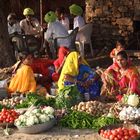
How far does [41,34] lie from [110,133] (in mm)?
7637

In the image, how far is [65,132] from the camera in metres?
7.25

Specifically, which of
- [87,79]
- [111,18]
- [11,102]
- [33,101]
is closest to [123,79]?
[87,79]

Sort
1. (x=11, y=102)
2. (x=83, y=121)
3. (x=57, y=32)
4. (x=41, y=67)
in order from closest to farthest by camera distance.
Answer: (x=83, y=121), (x=11, y=102), (x=41, y=67), (x=57, y=32)

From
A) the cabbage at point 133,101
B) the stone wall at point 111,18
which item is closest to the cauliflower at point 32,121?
the cabbage at point 133,101

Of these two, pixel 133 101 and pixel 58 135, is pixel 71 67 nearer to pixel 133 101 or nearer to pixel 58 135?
pixel 133 101

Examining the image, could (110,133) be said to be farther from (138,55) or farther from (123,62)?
(138,55)

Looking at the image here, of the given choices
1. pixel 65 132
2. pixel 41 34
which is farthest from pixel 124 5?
pixel 65 132

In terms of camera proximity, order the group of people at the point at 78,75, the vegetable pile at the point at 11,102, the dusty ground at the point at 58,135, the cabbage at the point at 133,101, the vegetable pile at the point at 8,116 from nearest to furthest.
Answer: the dusty ground at the point at 58,135 < the vegetable pile at the point at 8,116 < the cabbage at the point at 133,101 < the vegetable pile at the point at 11,102 < the group of people at the point at 78,75

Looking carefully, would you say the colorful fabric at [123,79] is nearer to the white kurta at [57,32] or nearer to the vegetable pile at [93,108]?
the vegetable pile at [93,108]

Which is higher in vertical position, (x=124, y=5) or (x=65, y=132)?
(x=124, y=5)

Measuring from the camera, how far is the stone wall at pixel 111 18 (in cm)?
1381

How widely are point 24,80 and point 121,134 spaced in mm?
3280

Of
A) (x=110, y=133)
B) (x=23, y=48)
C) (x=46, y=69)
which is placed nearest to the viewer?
(x=110, y=133)

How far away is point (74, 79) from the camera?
932 centimetres
